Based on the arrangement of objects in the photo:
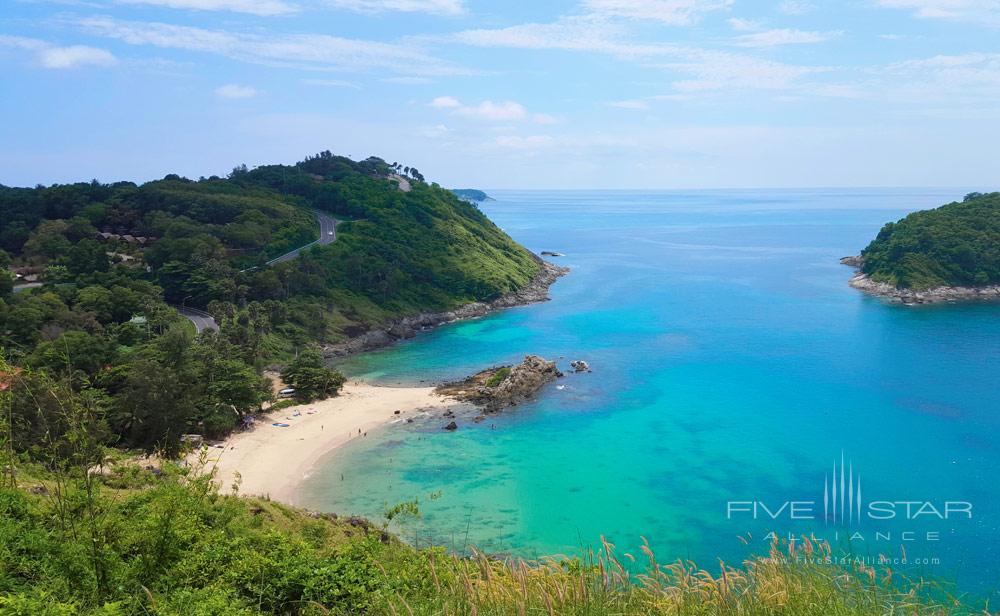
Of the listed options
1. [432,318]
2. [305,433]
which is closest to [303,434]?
[305,433]

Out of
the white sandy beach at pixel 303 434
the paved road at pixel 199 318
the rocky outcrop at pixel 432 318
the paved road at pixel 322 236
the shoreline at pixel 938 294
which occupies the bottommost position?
the white sandy beach at pixel 303 434

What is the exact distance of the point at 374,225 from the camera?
81.6 meters

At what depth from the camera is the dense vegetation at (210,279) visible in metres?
33.2

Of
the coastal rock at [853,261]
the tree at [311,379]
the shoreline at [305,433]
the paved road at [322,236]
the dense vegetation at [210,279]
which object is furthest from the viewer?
the coastal rock at [853,261]

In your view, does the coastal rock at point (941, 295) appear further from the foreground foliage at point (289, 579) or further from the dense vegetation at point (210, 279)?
the foreground foliage at point (289, 579)

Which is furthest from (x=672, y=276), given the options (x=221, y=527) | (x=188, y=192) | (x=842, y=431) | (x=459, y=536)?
(x=221, y=527)

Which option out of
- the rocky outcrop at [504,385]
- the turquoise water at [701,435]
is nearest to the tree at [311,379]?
the turquoise water at [701,435]

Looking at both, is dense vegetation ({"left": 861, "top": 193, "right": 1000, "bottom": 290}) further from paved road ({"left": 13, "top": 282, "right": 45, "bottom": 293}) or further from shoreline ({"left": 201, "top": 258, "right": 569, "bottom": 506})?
paved road ({"left": 13, "top": 282, "right": 45, "bottom": 293})

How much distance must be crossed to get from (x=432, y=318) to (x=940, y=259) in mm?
63388

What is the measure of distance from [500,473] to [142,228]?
55.5 m

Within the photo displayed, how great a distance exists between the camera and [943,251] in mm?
76188

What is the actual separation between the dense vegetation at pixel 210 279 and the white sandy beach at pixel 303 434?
72.5 inches

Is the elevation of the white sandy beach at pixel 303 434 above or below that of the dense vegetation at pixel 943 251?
below

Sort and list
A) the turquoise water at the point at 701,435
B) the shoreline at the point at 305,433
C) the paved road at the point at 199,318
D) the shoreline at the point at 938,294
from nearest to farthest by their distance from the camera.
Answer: the turquoise water at the point at 701,435
the shoreline at the point at 305,433
the paved road at the point at 199,318
the shoreline at the point at 938,294
